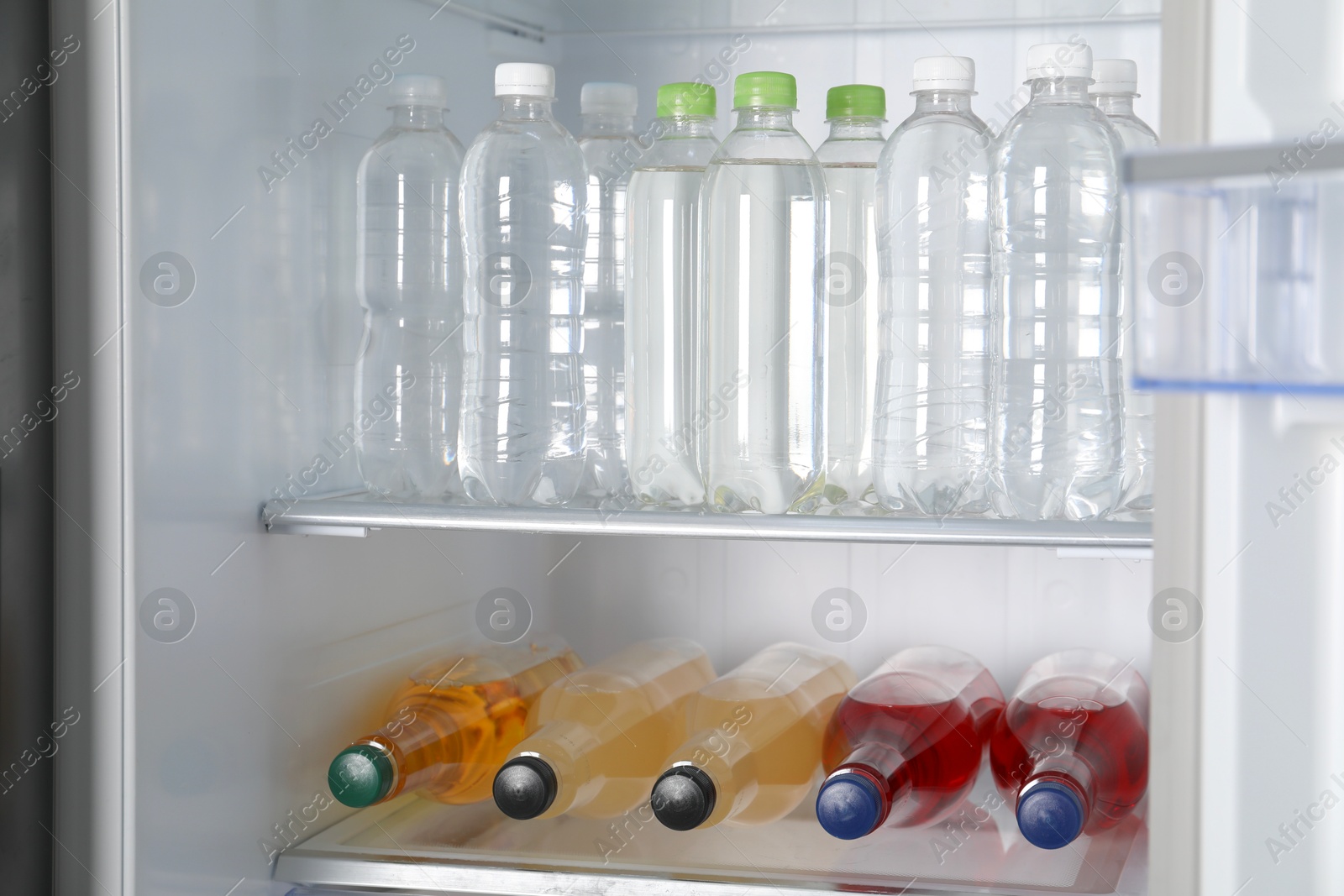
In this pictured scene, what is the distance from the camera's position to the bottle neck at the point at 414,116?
3.92 feet

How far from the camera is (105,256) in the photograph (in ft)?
3.02

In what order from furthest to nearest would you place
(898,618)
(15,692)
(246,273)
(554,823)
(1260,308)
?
(898,618)
(554,823)
(246,273)
(15,692)
(1260,308)

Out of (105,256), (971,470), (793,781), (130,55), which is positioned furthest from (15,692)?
(971,470)

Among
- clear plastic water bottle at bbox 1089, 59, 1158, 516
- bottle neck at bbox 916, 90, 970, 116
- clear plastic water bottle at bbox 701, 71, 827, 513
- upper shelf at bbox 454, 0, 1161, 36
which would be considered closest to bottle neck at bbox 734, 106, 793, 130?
clear plastic water bottle at bbox 701, 71, 827, 513

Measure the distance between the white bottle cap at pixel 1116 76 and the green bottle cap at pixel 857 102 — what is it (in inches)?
7.8

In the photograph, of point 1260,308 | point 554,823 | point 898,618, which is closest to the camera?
point 1260,308

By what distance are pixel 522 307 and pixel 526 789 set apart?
0.48 meters

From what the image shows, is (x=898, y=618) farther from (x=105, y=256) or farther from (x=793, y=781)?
(x=105, y=256)

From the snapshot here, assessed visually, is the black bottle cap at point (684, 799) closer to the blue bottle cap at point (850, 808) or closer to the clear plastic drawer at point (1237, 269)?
the blue bottle cap at point (850, 808)

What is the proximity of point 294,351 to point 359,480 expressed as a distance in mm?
173

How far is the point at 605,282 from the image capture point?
4.24 ft

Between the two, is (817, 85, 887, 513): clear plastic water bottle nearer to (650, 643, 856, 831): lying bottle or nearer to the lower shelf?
(650, 643, 856, 831): lying bottle

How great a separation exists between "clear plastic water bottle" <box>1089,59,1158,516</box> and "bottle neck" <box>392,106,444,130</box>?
63 cm

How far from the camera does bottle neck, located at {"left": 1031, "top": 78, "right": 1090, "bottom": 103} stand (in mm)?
1019
